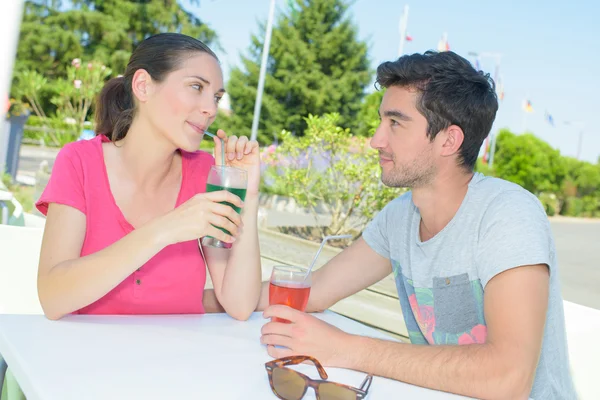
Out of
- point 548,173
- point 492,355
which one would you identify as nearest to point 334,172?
point 492,355

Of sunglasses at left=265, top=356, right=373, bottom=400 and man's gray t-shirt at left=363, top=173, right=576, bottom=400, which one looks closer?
sunglasses at left=265, top=356, right=373, bottom=400

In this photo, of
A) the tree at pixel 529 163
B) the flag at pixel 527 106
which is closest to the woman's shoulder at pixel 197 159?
the tree at pixel 529 163

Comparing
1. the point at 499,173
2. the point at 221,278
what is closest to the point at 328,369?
the point at 221,278

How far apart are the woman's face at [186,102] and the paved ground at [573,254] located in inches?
156

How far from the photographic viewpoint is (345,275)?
7.07ft

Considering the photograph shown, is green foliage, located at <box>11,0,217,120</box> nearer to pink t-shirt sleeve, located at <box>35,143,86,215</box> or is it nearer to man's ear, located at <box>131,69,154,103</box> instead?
man's ear, located at <box>131,69,154,103</box>

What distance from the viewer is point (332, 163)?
282 inches

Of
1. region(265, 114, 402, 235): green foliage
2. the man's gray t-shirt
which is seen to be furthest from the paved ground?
the man's gray t-shirt

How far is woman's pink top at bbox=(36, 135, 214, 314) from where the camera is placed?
180cm

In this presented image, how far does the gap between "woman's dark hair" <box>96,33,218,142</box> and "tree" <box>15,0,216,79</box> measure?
85.3ft

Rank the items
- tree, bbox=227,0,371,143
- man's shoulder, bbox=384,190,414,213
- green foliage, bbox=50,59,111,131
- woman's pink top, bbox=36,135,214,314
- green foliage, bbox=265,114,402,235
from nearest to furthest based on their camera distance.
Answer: woman's pink top, bbox=36,135,214,314
man's shoulder, bbox=384,190,414,213
green foliage, bbox=265,114,402,235
green foliage, bbox=50,59,111,131
tree, bbox=227,0,371,143

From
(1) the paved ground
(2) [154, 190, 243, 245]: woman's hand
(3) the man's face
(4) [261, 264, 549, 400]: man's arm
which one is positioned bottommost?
(1) the paved ground

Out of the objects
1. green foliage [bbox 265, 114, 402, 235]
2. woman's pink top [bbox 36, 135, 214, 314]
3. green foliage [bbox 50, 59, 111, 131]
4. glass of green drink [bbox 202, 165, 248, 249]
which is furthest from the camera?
green foliage [bbox 50, 59, 111, 131]

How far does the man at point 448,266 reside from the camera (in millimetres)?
1419
